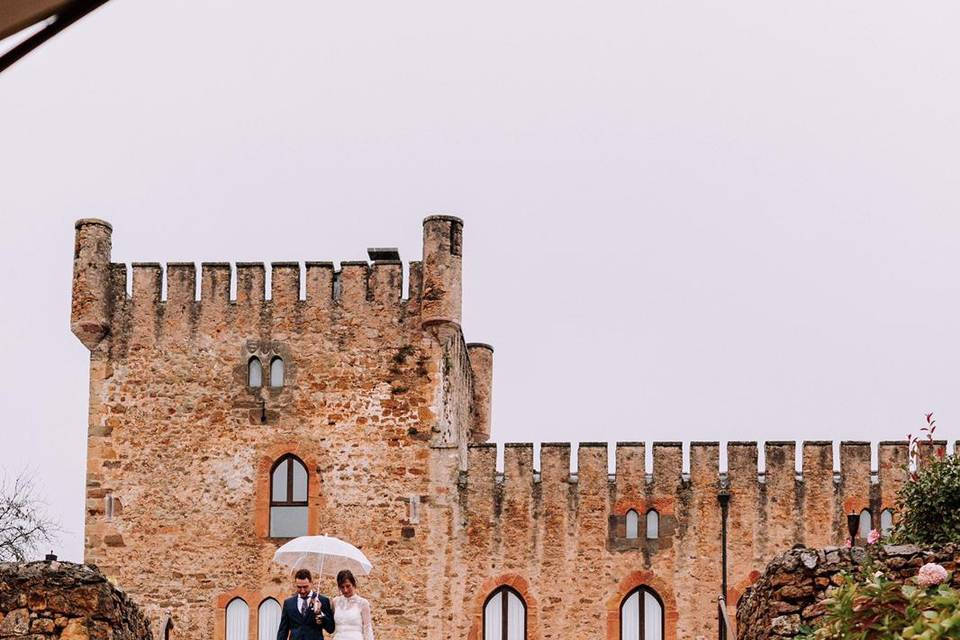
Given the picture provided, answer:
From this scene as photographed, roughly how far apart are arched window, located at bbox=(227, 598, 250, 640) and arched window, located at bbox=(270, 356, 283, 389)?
3678mm

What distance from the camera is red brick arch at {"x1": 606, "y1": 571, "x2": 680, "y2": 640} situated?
28500mm

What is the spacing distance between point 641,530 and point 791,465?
281 centimetres

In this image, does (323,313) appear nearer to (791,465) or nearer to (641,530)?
(641,530)

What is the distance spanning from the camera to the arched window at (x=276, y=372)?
29094mm

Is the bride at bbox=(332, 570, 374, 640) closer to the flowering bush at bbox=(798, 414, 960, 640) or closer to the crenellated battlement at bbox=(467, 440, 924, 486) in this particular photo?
the flowering bush at bbox=(798, 414, 960, 640)

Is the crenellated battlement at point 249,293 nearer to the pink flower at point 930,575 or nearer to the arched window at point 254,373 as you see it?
the arched window at point 254,373

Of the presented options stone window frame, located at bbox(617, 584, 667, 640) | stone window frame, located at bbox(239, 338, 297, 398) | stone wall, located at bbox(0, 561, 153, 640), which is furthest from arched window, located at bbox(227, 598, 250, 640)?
stone wall, located at bbox(0, 561, 153, 640)

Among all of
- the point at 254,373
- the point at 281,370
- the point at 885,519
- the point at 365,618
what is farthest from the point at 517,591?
the point at 365,618

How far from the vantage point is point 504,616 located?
28.7 meters

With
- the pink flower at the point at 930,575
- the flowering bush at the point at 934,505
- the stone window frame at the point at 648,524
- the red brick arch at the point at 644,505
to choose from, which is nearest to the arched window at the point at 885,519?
the red brick arch at the point at 644,505

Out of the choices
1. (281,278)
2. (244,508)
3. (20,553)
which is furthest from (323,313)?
(20,553)

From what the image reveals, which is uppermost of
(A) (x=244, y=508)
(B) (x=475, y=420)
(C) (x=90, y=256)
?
(C) (x=90, y=256)

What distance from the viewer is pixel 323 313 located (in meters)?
29.2

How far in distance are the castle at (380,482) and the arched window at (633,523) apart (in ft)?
0.13
